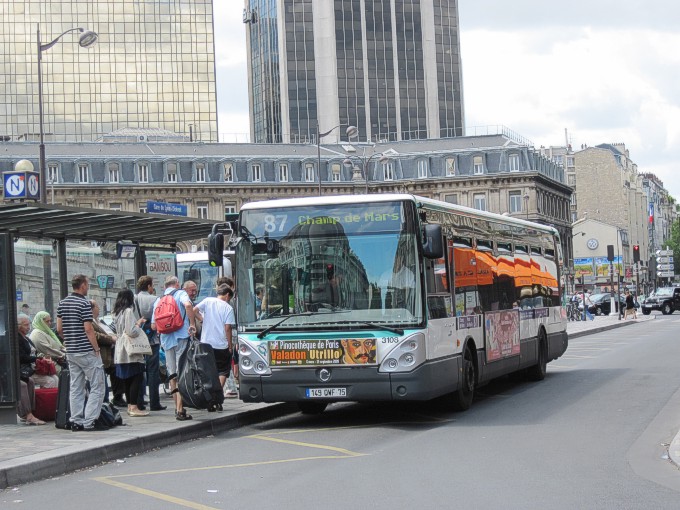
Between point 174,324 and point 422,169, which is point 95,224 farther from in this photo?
point 422,169

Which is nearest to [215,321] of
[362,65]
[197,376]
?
[197,376]

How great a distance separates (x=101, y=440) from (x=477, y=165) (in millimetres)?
94283

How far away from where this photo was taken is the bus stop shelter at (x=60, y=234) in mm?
14352

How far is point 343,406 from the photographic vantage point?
58.9 ft

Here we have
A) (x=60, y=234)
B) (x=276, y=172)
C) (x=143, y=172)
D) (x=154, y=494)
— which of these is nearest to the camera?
(x=154, y=494)

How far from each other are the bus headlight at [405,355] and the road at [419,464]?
0.75 meters

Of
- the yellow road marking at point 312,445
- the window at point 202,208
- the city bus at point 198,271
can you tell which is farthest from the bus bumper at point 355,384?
the window at point 202,208

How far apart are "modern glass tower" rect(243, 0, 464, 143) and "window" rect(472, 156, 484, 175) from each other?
20816mm

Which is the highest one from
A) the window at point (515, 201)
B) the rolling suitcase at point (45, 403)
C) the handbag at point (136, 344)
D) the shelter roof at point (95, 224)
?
the window at point (515, 201)

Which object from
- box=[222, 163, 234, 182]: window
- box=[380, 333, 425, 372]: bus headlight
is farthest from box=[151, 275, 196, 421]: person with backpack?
box=[222, 163, 234, 182]: window

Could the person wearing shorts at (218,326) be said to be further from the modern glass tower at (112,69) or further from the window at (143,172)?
the modern glass tower at (112,69)

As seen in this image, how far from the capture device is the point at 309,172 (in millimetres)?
103562

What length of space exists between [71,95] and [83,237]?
112472 millimetres

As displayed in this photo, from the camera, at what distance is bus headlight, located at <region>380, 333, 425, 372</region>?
14180mm
